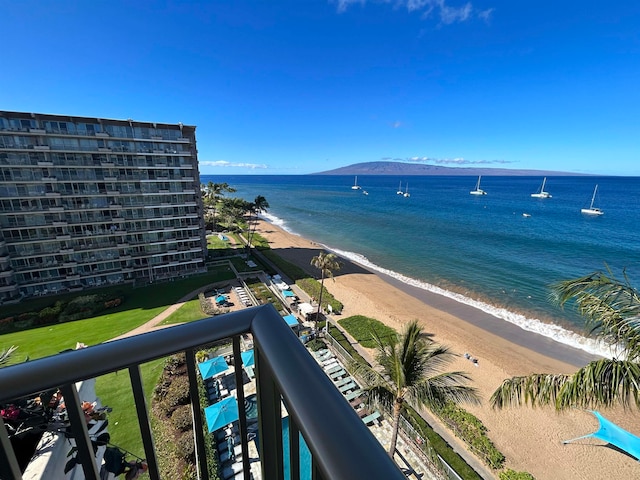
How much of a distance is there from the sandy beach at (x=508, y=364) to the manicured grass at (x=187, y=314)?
11743 mm

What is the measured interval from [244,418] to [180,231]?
31.2 metres

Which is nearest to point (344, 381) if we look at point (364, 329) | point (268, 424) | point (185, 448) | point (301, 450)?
point (364, 329)

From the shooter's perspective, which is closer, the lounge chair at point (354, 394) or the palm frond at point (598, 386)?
the palm frond at point (598, 386)

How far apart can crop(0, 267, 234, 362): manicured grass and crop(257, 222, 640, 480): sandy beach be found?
1501cm

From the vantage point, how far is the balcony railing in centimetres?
75

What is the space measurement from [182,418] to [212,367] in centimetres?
280

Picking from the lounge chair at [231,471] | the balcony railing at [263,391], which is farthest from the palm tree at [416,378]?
the balcony railing at [263,391]

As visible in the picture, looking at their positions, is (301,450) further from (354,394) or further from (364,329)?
(364,329)

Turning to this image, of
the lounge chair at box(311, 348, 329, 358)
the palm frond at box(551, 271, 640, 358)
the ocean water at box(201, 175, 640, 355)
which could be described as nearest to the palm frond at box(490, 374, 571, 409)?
the palm frond at box(551, 271, 640, 358)

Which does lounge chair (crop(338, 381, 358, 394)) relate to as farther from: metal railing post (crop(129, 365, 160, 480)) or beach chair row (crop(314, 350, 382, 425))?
metal railing post (crop(129, 365, 160, 480))

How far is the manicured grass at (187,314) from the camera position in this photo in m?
21.3

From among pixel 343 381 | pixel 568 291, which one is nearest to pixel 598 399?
pixel 568 291

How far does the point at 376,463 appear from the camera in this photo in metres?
0.66

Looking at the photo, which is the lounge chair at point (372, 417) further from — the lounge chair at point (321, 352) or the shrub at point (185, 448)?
the shrub at point (185, 448)
